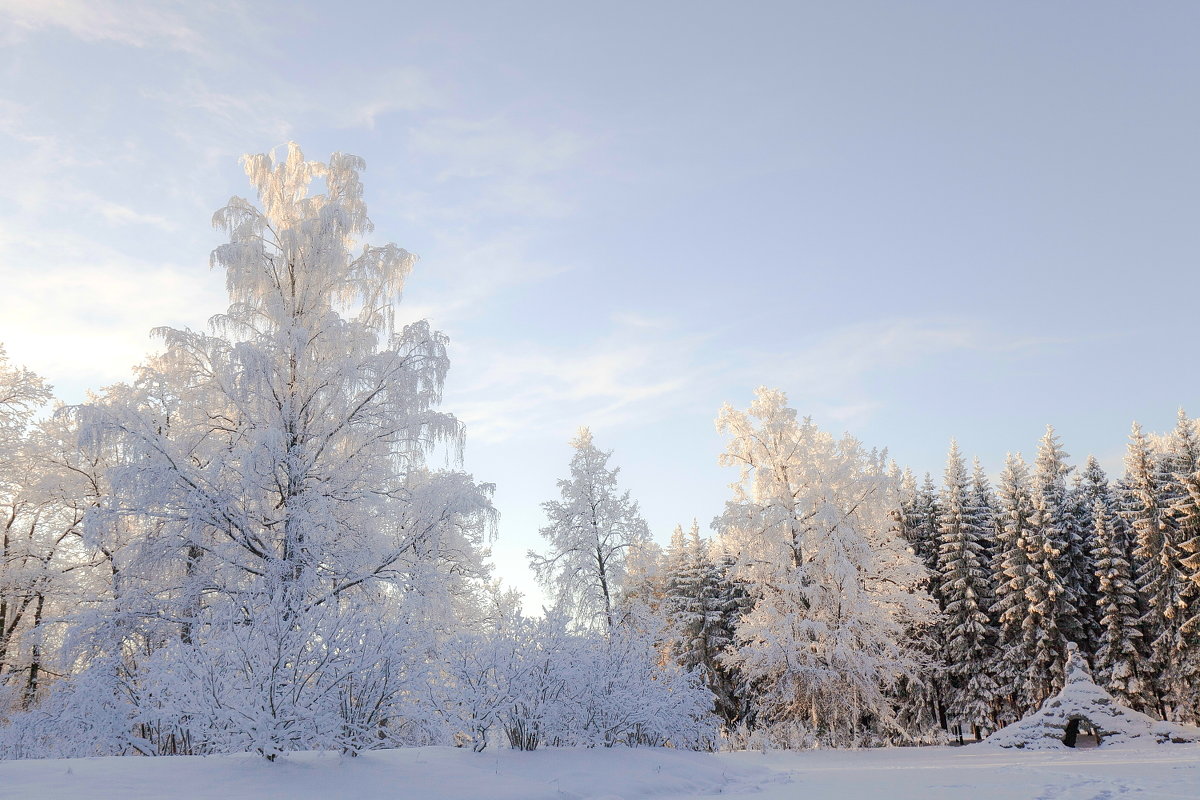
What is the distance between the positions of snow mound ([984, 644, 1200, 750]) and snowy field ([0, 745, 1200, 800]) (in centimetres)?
868

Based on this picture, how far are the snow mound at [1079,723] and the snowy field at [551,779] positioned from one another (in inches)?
342

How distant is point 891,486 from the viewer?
861 inches

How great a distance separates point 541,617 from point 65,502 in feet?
47.3

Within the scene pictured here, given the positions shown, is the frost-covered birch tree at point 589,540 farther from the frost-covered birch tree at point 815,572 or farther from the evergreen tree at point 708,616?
the evergreen tree at point 708,616

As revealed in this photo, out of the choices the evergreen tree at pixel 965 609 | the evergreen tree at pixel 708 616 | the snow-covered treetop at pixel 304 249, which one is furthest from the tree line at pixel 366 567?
the evergreen tree at pixel 708 616

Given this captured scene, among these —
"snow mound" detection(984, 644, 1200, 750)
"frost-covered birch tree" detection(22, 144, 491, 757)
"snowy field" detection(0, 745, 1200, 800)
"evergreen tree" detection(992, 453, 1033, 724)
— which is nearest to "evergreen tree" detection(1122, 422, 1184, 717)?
"evergreen tree" detection(992, 453, 1033, 724)

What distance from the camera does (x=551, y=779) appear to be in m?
8.07

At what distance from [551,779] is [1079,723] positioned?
20.0 m

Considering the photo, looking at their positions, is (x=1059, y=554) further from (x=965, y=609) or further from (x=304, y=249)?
(x=304, y=249)

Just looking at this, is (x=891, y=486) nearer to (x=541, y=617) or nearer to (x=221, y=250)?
(x=541, y=617)

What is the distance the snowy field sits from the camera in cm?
596

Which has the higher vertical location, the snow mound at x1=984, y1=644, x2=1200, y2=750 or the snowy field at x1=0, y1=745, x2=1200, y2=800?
the snowy field at x1=0, y1=745, x2=1200, y2=800

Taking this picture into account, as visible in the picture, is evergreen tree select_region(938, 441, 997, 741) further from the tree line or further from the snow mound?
the snow mound

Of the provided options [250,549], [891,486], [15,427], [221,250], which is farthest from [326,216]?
[891,486]
